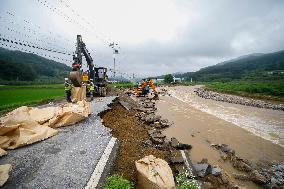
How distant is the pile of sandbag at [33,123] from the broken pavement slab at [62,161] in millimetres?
246

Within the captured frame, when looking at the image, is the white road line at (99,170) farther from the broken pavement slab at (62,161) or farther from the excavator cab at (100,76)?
the excavator cab at (100,76)

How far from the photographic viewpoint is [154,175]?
15.8ft

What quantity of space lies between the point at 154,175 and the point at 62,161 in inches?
89.1

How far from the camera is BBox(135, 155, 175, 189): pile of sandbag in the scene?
15.3 feet

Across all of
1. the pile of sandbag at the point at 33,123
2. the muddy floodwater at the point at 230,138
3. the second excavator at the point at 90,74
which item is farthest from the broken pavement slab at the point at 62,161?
the second excavator at the point at 90,74

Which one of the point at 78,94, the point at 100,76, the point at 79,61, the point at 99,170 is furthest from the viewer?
the point at 100,76

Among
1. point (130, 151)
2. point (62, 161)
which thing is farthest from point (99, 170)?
point (130, 151)

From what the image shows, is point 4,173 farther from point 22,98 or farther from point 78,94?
point 22,98

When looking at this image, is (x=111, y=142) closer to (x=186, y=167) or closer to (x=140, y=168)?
(x=140, y=168)

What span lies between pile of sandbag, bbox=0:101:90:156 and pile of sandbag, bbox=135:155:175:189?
3481 mm

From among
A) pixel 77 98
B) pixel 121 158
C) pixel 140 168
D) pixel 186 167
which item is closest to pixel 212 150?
pixel 186 167

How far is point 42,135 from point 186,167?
177 inches

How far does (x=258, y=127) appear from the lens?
15102 mm

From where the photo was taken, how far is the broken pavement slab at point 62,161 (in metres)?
4.65
